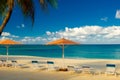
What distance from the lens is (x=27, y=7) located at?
346 inches

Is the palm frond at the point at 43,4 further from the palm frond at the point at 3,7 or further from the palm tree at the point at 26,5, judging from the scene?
the palm frond at the point at 3,7

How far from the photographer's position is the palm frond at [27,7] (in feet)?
28.6

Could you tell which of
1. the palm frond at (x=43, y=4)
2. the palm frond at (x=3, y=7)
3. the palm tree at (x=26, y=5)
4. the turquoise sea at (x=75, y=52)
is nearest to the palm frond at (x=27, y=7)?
the palm tree at (x=26, y=5)

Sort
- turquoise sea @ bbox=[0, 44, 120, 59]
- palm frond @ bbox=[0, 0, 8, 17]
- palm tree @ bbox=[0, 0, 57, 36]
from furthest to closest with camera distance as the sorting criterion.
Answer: turquoise sea @ bbox=[0, 44, 120, 59], palm frond @ bbox=[0, 0, 8, 17], palm tree @ bbox=[0, 0, 57, 36]

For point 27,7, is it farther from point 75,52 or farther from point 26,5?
point 75,52

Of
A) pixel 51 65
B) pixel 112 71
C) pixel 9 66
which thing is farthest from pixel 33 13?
pixel 9 66

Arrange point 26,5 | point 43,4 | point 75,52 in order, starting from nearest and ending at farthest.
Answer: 1. point 26,5
2. point 43,4
3. point 75,52

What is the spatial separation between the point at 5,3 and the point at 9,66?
27.2 ft

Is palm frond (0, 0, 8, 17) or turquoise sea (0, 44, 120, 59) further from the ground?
palm frond (0, 0, 8, 17)

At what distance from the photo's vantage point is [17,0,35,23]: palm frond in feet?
28.6

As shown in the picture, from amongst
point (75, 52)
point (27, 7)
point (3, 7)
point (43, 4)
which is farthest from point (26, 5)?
point (75, 52)

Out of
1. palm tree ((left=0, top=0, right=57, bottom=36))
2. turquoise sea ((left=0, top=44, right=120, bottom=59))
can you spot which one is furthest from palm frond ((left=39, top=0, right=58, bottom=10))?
turquoise sea ((left=0, top=44, right=120, bottom=59))

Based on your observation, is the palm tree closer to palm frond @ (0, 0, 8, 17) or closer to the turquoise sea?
palm frond @ (0, 0, 8, 17)

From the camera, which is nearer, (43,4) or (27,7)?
(27,7)
